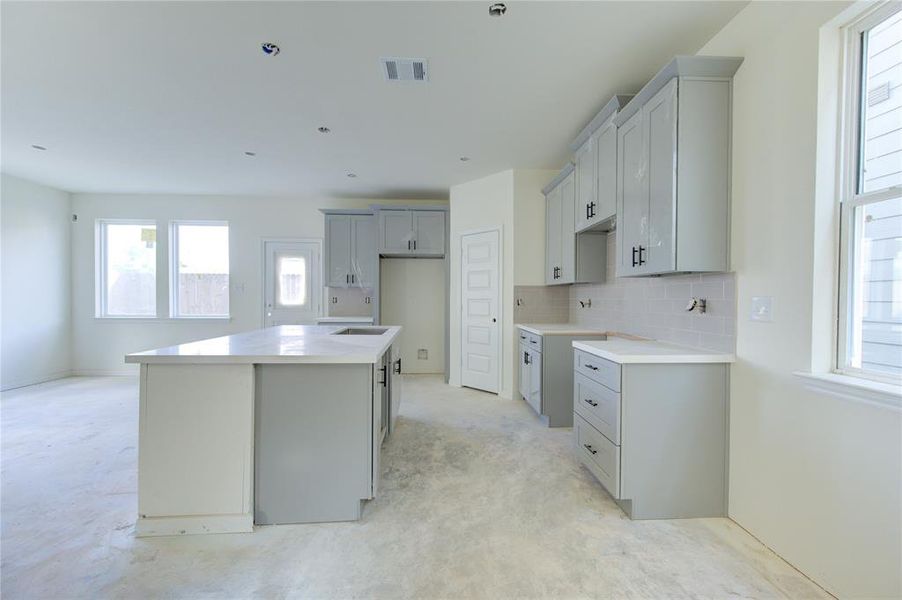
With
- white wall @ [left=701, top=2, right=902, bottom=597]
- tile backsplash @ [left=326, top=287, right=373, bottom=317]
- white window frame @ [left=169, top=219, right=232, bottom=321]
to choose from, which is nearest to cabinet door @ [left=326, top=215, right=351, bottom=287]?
tile backsplash @ [left=326, top=287, right=373, bottom=317]

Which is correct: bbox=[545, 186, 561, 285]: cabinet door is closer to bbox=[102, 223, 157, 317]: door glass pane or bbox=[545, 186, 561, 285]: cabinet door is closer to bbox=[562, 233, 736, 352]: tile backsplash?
bbox=[562, 233, 736, 352]: tile backsplash

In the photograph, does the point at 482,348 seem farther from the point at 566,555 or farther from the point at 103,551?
the point at 103,551

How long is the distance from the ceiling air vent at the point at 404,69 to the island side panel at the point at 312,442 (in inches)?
76.4

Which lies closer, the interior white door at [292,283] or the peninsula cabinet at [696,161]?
the peninsula cabinet at [696,161]

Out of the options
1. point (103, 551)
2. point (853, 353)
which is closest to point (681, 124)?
point (853, 353)

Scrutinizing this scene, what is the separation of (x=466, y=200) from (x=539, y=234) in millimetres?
1136

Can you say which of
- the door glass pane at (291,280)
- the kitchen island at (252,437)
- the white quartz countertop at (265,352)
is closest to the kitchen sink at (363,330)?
the white quartz countertop at (265,352)

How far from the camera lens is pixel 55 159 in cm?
408

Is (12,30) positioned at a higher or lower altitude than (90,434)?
higher

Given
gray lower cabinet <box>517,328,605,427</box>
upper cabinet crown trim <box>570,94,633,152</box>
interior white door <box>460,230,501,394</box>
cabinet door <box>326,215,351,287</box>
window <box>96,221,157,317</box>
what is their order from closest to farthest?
upper cabinet crown trim <box>570,94,633,152</box>, gray lower cabinet <box>517,328,605,427</box>, interior white door <box>460,230,501,394</box>, cabinet door <box>326,215,351,287</box>, window <box>96,221,157,317</box>

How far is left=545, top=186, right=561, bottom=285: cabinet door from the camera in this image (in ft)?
12.8

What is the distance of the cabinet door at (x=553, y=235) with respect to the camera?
389 cm

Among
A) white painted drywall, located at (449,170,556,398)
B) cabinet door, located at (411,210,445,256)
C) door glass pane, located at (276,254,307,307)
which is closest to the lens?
white painted drywall, located at (449,170,556,398)

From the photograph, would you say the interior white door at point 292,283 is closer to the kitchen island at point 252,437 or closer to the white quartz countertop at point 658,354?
the kitchen island at point 252,437
